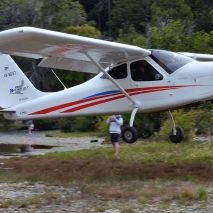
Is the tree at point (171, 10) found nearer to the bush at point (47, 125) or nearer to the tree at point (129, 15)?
the tree at point (129, 15)

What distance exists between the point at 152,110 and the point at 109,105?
144cm

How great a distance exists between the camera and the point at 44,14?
59562mm

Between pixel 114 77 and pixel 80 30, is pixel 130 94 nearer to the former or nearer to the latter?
pixel 114 77

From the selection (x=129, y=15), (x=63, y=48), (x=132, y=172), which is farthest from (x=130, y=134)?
(x=129, y=15)

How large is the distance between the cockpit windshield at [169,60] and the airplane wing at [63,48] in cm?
30

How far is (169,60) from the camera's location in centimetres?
1977

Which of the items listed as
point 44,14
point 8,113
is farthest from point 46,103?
point 44,14

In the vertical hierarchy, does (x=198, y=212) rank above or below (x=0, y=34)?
below

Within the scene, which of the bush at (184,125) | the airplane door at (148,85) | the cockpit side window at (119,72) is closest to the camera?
the airplane door at (148,85)

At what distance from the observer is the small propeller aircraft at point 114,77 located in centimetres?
1888

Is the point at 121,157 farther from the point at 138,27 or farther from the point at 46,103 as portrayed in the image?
the point at 138,27

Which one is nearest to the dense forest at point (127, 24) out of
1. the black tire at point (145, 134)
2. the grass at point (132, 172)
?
the black tire at point (145, 134)

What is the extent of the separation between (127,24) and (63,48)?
6488 centimetres

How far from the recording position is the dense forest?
38.1 m
